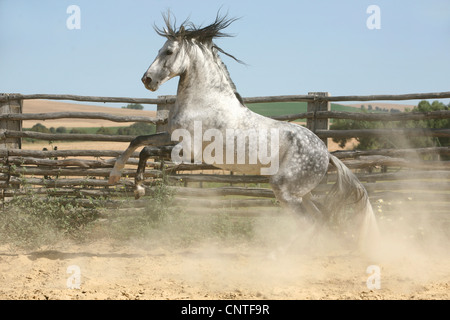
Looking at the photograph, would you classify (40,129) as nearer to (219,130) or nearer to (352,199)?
(219,130)

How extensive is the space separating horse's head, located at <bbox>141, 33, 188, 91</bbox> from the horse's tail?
2119mm

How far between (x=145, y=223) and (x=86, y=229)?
3.04ft

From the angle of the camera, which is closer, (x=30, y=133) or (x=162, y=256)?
(x=162, y=256)

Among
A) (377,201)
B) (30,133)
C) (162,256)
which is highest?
(30,133)

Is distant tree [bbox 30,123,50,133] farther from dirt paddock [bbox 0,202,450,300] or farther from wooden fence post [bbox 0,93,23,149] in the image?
dirt paddock [bbox 0,202,450,300]

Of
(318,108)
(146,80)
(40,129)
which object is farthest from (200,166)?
(40,129)

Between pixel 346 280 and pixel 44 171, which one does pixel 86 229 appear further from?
pixel 346 280

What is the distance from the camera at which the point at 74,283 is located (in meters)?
4.43

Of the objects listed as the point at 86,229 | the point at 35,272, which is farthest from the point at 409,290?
the point at 86,229

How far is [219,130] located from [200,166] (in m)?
2.50

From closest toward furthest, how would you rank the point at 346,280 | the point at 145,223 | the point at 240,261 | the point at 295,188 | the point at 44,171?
the point at 346,280 → the point at 295,188 → the point at 240,261 → the point at 145,223 → the point at 44,171

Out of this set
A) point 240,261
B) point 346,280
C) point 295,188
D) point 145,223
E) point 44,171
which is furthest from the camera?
point 44,171

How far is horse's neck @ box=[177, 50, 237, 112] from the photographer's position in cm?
505

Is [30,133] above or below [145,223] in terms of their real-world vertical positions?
above
